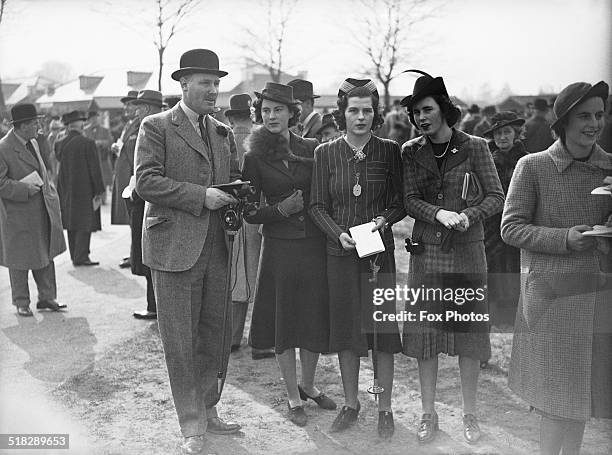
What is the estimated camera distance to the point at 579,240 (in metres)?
→ 2.89

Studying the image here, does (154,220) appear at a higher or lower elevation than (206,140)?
lower

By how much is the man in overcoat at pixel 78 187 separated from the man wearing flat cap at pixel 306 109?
3.39m

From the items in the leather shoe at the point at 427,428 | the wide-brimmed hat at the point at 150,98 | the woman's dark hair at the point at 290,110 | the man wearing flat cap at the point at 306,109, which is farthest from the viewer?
the wide-brimmed hat at the point at 150,98

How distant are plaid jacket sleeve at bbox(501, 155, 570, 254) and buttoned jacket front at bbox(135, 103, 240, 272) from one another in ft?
5.04

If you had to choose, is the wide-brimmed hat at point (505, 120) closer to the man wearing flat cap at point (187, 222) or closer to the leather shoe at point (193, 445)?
the man wearing flat cap at point (187, 222)

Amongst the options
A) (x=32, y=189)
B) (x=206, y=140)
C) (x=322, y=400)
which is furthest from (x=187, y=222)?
(x=32, y=189)

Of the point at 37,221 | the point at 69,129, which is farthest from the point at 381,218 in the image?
the point at 69,129

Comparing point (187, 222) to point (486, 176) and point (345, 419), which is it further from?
point (486, 176)

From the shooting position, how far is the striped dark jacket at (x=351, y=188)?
3879 millimetres

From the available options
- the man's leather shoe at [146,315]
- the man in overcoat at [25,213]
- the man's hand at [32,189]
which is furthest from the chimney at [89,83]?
the man's leather shoe at [146,315]

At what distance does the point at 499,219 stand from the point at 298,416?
2602mm

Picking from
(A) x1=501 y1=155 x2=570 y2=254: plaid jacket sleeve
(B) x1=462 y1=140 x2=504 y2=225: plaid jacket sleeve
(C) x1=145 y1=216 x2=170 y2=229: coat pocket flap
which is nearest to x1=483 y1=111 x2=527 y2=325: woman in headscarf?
(B) x1=462 y1=140 x2=504 y2=225: plaid jacket sleeve

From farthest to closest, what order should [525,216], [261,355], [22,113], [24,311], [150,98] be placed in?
[150,98] < [24,311] < [22,113] < [261,355] < [525,216]

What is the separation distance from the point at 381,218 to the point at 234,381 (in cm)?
178
